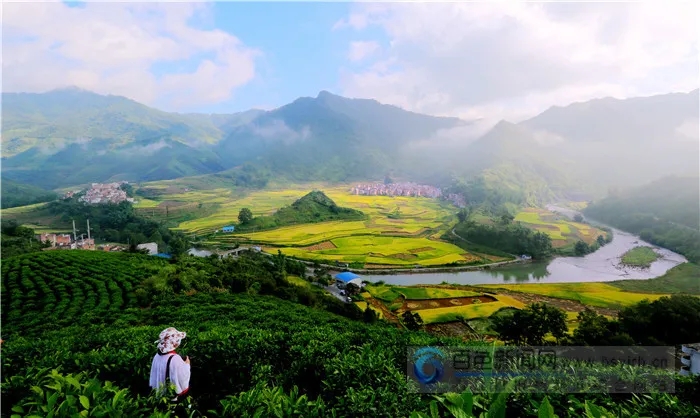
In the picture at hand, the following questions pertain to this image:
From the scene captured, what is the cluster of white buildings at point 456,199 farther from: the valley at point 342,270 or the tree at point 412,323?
the tree at point 412,323

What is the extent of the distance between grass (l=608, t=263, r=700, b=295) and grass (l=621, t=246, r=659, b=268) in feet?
14.5

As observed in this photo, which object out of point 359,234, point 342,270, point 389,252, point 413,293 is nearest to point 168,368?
point 413,293

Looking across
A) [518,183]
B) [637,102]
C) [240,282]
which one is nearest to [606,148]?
[637,102]

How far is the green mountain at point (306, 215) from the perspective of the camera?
59.7 m

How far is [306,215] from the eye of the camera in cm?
6706

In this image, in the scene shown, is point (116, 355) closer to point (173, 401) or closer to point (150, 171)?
point (173, 401)

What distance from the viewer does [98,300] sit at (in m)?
14.9

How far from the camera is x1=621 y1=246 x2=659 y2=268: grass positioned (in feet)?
135

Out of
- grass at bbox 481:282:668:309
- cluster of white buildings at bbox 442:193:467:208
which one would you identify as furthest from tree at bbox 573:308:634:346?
cluster of white buildings at bbox 442:193:467:208

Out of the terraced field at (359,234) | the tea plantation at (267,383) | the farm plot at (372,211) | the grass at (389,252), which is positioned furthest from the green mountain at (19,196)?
the tea plantation at (267,383)

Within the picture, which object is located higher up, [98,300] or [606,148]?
[606,148]

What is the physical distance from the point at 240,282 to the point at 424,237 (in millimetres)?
38834

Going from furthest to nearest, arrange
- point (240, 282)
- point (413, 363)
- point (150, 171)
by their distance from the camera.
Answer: point (150, 171) → point (240, 282) → point (413, 363)

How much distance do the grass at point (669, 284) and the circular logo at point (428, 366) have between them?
36742 mm
